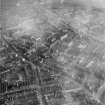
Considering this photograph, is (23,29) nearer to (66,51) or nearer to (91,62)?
(66,51)

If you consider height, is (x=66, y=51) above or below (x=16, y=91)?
above

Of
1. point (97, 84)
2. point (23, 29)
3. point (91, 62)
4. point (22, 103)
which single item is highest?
point (23, 29)

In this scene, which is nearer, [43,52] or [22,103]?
[22,103]

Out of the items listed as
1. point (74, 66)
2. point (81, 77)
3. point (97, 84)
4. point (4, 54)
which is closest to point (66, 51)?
point (74, 66)

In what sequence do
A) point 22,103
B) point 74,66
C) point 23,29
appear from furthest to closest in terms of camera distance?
1. point 23,29
2. point 74,66
3. point 22,103

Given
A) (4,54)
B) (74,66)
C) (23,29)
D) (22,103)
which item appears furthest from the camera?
(23,29)

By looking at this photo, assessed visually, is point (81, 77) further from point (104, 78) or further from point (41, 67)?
point (41, 67)
